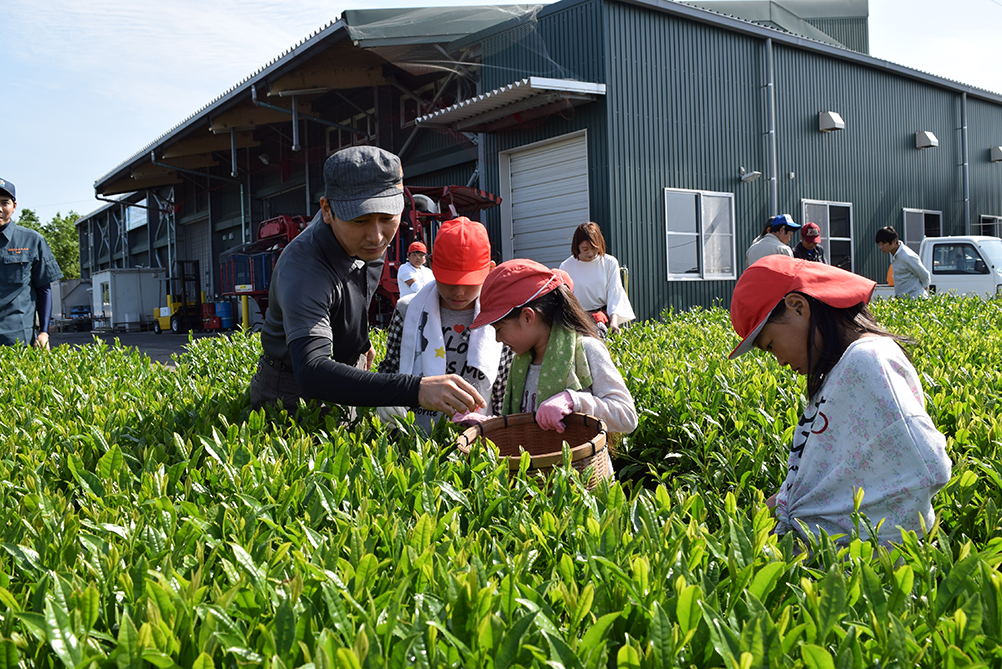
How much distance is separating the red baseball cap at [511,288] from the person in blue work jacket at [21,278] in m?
4.71

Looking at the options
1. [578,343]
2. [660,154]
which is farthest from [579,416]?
[660,154]

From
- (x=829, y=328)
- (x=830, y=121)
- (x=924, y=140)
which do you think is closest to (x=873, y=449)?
(x=829, y=328)

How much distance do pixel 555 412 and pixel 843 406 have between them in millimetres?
1016

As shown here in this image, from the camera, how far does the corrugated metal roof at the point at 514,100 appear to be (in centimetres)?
1293

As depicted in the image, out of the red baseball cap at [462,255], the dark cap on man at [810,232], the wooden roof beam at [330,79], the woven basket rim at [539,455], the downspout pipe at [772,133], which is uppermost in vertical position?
the wooden roof beam at [330,79]

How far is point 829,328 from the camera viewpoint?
7.38ft

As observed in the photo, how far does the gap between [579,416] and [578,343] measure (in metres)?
0.44

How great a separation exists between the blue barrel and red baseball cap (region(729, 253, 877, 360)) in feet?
77.9

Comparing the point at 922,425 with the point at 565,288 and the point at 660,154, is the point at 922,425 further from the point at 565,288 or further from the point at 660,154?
the point at 660,154

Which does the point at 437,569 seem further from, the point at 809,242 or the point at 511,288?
the point at 809,242

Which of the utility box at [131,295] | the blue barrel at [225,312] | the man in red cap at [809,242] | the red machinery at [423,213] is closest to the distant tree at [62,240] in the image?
the utility box at [131,295]

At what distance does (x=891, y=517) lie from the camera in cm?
207

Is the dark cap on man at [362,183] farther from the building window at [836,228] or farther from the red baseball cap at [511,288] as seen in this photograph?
the building window at [836,228]

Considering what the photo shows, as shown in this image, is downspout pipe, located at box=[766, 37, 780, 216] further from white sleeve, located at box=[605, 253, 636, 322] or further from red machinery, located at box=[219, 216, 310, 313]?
white sleeve, located at box=[605, 253, 636, 322]
